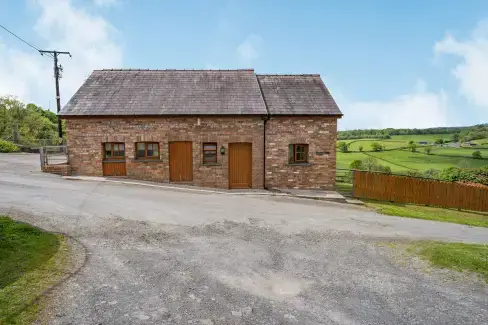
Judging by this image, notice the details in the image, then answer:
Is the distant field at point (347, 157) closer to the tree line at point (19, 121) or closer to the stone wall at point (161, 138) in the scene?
the stone wall at point (161, 138)

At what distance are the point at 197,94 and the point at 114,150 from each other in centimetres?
506

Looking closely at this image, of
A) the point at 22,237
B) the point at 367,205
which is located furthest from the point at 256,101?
the point at 22,237

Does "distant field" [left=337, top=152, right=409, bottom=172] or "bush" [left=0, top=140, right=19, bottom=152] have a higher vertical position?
"bush" [left=0, top=140, right=19, bottom=152]

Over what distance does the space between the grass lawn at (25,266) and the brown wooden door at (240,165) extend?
9069 millimetres

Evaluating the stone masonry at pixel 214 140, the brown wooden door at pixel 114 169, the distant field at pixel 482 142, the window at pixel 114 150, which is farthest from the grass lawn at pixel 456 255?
the distant field at pixel 482 142

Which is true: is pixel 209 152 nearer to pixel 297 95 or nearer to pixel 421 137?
pixel 297 95

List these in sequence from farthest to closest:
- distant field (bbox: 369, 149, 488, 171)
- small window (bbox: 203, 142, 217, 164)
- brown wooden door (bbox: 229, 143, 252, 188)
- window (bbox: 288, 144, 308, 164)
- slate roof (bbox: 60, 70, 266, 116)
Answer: distant field (bbox: 369, 149, 488, 171)
window (bbox: 288, 144, 308, 164)
brown wooden door (bbox: 229, 143, 252, 188)
small window (bbox: 203, 142, 217, 164)
slate roof (bbox: 60, 70, 266, 116)

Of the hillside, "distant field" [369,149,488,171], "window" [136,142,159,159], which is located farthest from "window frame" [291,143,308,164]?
"distant field" [369,149,488,171]

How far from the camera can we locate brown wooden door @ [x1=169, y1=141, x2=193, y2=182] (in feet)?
50.5

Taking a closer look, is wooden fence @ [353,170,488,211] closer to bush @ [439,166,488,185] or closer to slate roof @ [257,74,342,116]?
slate roof @ [257,74,342,116]

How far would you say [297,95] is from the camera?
16.8 meters

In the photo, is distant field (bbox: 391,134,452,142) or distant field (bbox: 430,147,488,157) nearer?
distant field (bbox: 430,147,488,157)

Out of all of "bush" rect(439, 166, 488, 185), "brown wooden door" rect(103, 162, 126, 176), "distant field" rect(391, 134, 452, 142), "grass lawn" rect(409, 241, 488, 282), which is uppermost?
"distant field" rect(391, 134, 452, 142)

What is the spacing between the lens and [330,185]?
16.1 metres
